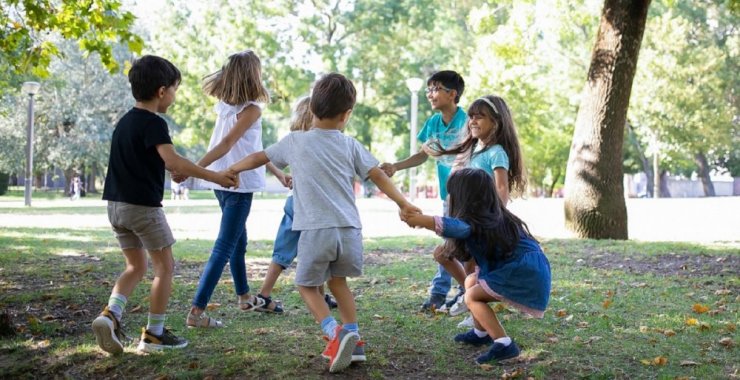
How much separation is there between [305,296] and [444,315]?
1.85 metres

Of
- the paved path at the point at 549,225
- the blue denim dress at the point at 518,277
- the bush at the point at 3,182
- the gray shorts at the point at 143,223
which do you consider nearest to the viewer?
the blue denim dress at the point at 518,277

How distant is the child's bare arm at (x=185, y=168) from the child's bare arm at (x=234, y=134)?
0.34 meters

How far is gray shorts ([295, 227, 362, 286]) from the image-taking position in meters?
4.47

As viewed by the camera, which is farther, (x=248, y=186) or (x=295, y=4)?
(x=295, y=4)

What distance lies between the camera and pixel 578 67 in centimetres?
4344

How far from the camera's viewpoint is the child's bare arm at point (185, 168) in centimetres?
477

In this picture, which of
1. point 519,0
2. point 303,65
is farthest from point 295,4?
point 519,0

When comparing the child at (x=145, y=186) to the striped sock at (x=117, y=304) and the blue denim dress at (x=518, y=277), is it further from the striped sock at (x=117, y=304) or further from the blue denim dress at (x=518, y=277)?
the blue denim dress at (x=518, y=277)

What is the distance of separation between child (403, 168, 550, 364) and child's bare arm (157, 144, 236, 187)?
1.17 meters

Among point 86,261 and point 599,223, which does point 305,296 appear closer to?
point 86,261

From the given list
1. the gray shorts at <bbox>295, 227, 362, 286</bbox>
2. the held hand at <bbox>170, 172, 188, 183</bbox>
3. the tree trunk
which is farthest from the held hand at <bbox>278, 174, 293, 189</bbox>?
the tree trunk

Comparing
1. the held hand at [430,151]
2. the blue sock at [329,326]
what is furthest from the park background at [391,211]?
the held hand at [430,151]

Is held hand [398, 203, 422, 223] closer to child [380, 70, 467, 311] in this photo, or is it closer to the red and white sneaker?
the red and white sneaker

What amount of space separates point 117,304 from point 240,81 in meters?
1.74
